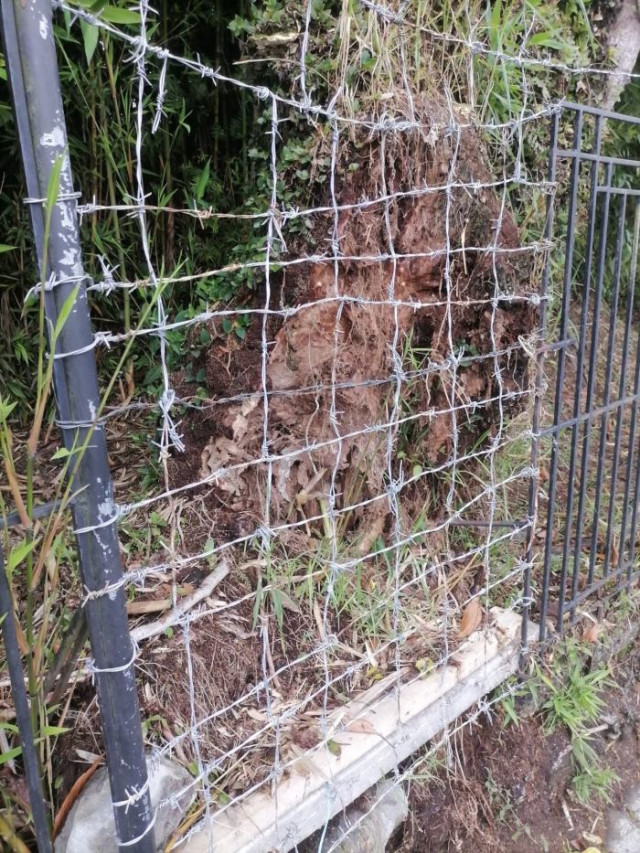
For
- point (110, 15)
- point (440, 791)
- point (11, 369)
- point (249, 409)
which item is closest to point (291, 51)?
point (110, 15)

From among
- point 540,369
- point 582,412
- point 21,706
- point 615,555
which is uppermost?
point 540,369

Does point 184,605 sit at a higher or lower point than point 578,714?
higher

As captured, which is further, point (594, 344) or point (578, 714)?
point (578, 714)

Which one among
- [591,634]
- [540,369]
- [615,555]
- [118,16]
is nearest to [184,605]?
[540,369]

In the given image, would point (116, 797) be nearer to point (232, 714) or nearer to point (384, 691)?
point (232, 714)

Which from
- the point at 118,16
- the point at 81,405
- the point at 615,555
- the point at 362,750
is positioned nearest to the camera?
the point at 81,405

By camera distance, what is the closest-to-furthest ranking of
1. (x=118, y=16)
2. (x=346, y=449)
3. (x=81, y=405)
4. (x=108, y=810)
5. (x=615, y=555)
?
(x=81, y=405), (x=118, y=16), (x=108, y=810), (x=346, y=449), (x=615, y=555)

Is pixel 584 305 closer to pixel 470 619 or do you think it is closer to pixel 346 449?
pixel 346 449

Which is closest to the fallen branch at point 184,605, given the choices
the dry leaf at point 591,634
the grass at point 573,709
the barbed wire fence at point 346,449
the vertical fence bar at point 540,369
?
the barbed wire fence at point 346,449

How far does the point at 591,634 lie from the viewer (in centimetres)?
257

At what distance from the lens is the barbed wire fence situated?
1.74m

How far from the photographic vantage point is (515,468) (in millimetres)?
2828

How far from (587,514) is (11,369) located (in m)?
2.55

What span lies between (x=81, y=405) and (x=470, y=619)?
62.4 inches
